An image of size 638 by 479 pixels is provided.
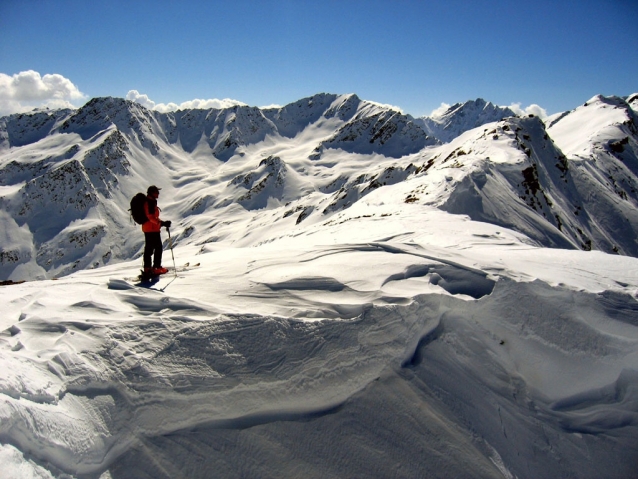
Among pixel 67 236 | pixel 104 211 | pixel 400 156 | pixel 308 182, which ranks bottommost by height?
pixel 67 236

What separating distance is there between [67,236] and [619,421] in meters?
150

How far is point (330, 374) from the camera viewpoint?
4.56 metres

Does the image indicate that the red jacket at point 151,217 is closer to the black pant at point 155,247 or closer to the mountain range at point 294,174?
the black pant at point 155,247

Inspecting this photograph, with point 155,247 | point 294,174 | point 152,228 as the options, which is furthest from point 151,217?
point 294,174

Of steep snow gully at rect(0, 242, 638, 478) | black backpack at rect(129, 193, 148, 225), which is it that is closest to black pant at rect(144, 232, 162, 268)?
black backpack at rect(129, 193, 148, 225)

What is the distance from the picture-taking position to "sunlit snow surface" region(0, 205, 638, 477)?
3801 mm

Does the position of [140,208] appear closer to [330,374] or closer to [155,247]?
[155,247]

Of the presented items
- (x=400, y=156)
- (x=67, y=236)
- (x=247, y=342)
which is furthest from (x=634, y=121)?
(x=67, y=236)

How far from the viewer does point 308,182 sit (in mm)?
126312

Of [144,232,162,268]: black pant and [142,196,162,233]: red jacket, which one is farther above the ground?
[142,196,162,233]: red jacket

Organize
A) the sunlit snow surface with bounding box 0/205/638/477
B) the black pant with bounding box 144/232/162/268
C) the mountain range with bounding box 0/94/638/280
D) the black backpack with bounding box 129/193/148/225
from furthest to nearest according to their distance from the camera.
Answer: the mountain range with bounding box 0/94/638/280 → the black pant with bounding box 144/232/162/268 → the black backpack with bounding box 129/193/148/225 → the sunlit snow surface with bounding box 0/205/638/477

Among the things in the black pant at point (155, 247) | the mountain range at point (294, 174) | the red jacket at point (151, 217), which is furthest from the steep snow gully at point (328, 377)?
the mountain range at point (294, 174)

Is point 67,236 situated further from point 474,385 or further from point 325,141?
point 474,385

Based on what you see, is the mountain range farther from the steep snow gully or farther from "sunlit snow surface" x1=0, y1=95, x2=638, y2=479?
the steep snow gully
